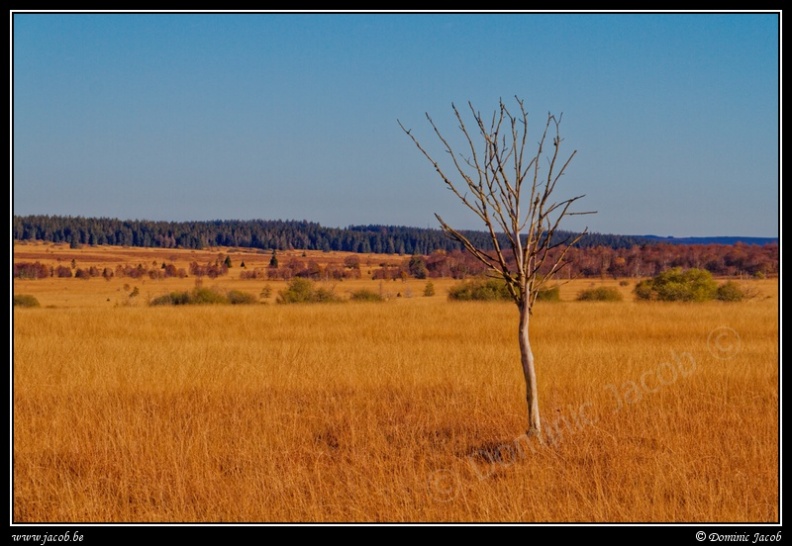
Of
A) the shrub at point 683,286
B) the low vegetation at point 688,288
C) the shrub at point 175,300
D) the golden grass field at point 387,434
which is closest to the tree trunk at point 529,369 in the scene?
the golden grass field at point 387,434

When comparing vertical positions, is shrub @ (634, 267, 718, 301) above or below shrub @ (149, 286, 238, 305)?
above

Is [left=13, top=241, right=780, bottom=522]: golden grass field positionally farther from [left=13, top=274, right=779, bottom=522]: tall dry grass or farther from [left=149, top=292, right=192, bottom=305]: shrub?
[left=149, top=292, right=192, bottom=305]: shrub

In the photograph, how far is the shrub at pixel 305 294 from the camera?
101 ft

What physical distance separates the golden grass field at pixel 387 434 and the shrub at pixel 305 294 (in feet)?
59.0

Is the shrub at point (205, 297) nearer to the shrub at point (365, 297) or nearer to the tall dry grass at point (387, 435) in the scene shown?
the shrub at point (365, 297)

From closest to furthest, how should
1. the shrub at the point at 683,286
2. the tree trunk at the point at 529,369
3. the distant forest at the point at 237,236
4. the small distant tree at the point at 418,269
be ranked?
the tree trunk at the point at 529,369
the shrub at the point at 683,286
the small distant tree at the point at 418,269
the distant forest at the point at 237,236

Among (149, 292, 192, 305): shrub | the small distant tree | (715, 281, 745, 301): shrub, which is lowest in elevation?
(149, 292, 192, 305): shrub

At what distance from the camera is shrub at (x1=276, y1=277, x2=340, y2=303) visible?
30.7 meters

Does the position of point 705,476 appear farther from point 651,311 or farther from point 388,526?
point 651,311

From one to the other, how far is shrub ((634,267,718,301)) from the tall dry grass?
16.9 metres

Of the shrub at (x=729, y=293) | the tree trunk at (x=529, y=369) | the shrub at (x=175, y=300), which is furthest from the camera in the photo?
the shrub at (x=175, y=300)

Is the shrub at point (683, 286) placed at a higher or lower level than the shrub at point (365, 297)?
higher

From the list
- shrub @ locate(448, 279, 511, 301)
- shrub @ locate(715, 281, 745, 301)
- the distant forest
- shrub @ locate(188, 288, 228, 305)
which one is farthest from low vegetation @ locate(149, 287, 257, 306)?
the distant forest

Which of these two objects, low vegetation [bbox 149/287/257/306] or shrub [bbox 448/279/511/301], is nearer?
shrub [bbox 448/279/511/301]
